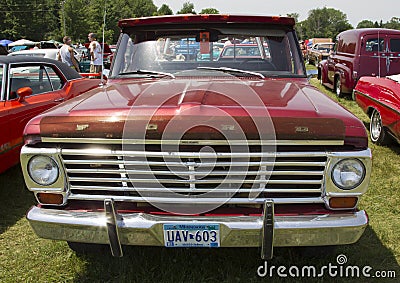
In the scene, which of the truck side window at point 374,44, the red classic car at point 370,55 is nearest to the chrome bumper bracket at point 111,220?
the red classic car at point 370,55

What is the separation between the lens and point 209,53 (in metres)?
3.65

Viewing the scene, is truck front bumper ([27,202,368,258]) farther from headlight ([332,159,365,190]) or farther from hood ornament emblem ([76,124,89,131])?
hood ornament emblem ([76,124,89,131])

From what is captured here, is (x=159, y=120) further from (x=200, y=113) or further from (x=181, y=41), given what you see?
(x=181, y=41)

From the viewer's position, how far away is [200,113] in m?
2.36

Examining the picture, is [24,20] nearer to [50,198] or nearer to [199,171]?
Answer: [50,198]

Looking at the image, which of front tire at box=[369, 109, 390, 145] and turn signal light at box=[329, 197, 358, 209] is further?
front tire at box=[369, 109, 390, 145]

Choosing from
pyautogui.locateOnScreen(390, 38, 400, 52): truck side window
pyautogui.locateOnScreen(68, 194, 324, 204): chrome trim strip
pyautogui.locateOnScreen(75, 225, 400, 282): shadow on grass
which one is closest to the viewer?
pyautogui.locateOnScreen(68, 194, 324, 204): chrome trim strip

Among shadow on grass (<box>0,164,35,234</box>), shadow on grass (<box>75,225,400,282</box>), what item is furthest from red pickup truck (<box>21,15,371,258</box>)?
shadow on grass (<box>0,164,35,234</box>)

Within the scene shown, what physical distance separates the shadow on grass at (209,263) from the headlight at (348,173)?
32.5 inches

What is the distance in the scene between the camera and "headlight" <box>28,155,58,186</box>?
8.33 ft

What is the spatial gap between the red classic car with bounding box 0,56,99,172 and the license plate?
9.07ft

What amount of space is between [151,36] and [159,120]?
5.40ft

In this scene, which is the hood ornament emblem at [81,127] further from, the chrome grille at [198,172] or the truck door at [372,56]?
the truck door at [372,56]

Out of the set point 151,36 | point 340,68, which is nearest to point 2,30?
point 340,68
